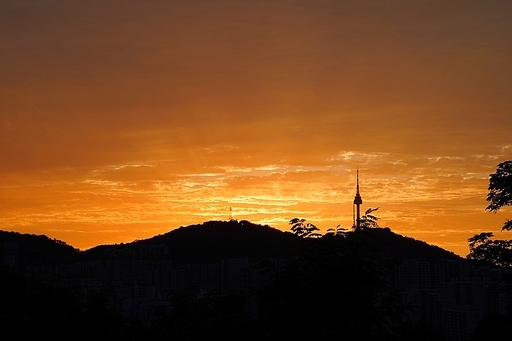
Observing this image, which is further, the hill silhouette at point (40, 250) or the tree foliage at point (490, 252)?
the hill silhouette at point (40, 250)

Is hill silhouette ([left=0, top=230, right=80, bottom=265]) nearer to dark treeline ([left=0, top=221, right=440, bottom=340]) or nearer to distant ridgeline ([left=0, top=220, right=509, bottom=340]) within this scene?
distant ridgeline ([left=0, top=220, right=509, bottom=340])

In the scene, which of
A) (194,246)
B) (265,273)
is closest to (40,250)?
(194,246)

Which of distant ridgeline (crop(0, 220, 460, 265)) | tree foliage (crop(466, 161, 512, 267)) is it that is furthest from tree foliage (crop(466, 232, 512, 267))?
distant ridgeline (crop(0, 220, 460, 265))

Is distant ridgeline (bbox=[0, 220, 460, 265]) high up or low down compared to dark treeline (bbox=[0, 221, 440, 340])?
up

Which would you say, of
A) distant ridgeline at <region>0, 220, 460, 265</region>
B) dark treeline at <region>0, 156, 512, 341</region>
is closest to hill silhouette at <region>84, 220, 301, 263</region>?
distant ridgeline at <region>0, 220, 460, 265</region>

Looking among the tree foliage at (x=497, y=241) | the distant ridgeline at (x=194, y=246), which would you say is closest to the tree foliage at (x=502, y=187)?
the tree foliage at (x=497, y=241)

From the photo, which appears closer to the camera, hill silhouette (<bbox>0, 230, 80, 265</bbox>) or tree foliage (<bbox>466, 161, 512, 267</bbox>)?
tree foliage (<bbox>466, 161, 512, 267</bbox>)

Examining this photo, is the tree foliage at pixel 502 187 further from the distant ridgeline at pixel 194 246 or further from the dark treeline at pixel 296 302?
the distant ridgeline at pixel 194 246

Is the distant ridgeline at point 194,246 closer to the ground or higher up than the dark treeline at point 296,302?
higher up

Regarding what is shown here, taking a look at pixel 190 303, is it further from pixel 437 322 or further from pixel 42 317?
pixel 437 322

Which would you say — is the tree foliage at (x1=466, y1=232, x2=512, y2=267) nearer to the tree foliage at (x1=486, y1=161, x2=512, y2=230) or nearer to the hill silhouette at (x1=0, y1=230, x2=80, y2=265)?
the tree foliage at (x1=486, y1=161, x2=512, y2=230)

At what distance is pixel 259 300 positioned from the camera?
16281 millimetres

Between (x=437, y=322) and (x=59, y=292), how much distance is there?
58.0m

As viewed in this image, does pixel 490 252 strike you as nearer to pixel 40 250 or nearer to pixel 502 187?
pixel 502 187
